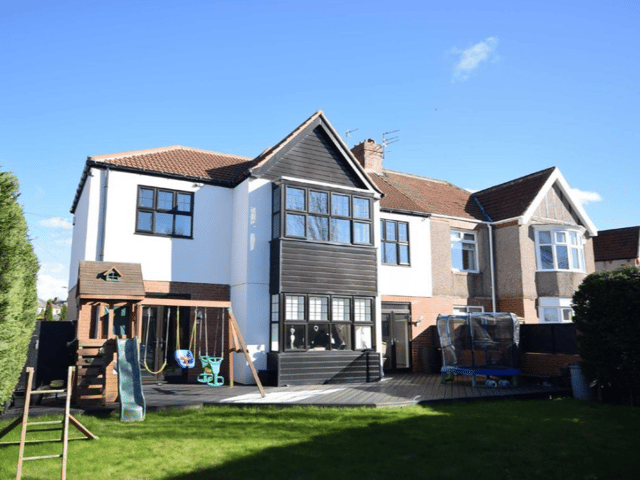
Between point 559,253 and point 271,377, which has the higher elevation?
point 559,253

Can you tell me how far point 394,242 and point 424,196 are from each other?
13.0ft

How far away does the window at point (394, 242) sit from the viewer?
20.0 meters

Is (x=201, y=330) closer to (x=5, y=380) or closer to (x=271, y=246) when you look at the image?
(x=271, y=246)

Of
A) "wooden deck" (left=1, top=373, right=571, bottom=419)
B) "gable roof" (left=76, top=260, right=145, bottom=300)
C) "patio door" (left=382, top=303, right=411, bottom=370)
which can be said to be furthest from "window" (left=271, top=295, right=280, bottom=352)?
"patio door" (left=382, top=303, right=411, bottom=370)

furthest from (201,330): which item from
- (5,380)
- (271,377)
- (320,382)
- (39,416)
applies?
(5,380)

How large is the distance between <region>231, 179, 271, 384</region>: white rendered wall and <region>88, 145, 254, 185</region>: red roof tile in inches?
36.2

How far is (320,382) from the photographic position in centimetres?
1572

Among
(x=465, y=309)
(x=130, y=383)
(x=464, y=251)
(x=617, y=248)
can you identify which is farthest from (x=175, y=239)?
(x=617, y=248)

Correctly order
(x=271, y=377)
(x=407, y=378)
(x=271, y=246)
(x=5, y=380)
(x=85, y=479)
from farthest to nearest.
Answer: (x=407, y=378) → (x=271, y=246) → (x=271, y=377) → (x=5, y=380) → (x=85, y=479)

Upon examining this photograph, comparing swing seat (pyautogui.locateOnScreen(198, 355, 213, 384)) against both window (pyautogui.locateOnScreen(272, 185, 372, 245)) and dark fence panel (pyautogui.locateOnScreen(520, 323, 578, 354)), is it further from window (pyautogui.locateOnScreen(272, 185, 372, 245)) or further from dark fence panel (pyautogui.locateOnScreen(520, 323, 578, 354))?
dark fence panel (pyautogui.locateOnScreen(520, 323, 578, 354))

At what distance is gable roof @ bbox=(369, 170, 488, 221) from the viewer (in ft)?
68.8

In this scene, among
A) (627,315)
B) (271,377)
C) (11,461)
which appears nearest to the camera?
(11,461)

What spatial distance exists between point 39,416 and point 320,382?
25.4ft

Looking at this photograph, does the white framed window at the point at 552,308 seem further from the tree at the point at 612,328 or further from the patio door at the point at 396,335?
the tree at the point at 612,328
